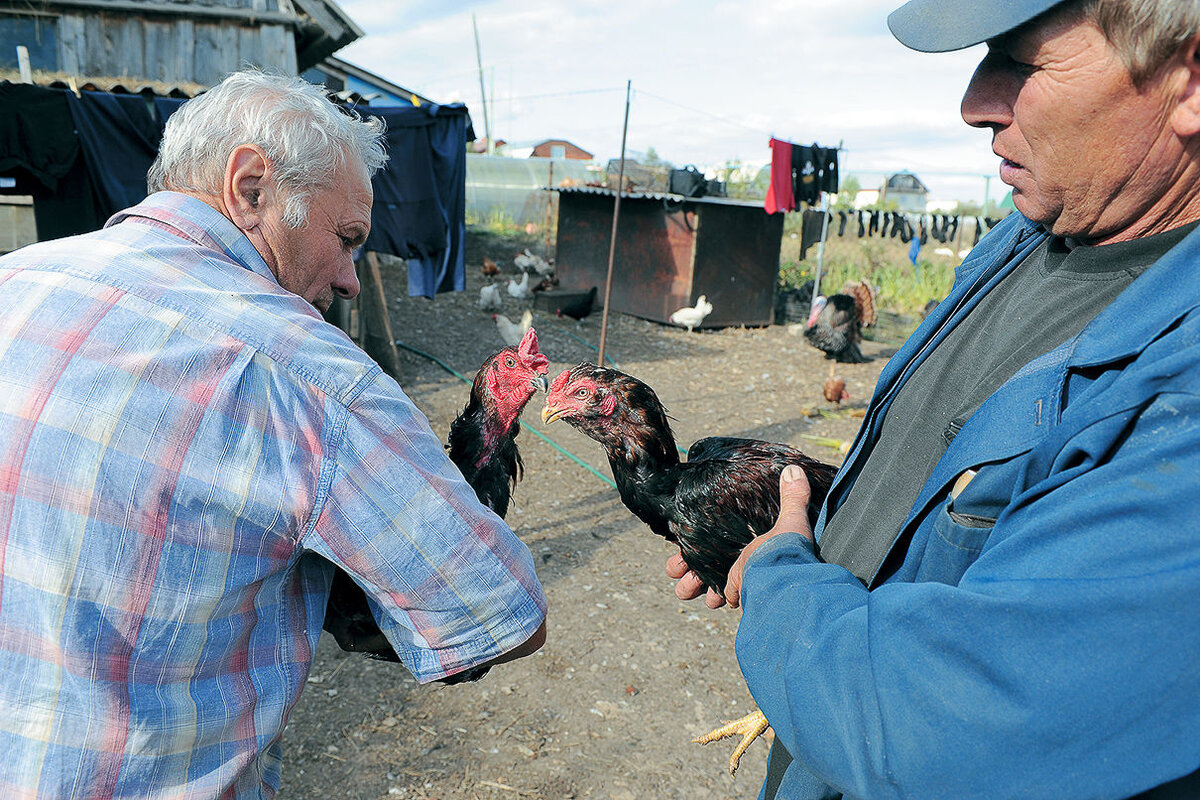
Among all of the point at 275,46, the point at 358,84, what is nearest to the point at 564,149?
the point at 358,84

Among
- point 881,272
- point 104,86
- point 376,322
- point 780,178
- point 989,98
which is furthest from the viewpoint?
point 881,272

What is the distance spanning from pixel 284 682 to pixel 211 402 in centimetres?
55

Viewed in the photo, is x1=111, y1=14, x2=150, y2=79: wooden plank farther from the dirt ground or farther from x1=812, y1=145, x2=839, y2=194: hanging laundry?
x1=812, y1=145, x2=839, y2=194: hanging laundry

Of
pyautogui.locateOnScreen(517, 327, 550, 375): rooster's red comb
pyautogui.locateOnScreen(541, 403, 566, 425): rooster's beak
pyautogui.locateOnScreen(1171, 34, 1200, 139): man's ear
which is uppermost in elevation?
pyautogui.locateOnScreen(1171, 34, 1200, 139): man's ear

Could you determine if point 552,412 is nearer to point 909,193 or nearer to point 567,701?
point 567,701

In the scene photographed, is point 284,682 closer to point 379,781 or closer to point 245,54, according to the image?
point 379,781

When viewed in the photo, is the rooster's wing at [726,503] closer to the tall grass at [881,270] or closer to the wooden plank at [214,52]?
the wooden plank at [214,52]

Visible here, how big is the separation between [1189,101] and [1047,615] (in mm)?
644

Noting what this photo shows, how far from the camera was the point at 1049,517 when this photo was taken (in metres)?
0.76

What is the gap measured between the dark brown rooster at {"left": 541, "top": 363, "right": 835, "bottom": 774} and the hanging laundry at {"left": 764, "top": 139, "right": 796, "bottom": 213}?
9374 mm

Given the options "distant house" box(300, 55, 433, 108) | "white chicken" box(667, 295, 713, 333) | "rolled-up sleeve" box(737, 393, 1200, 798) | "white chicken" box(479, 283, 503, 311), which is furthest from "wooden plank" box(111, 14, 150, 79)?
"rolled-up sleeve" box(737, 393, 1200, 798)

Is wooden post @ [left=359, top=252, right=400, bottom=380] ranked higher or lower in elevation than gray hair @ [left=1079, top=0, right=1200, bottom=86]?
lower

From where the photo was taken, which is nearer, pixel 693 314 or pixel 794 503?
pixel 794 503

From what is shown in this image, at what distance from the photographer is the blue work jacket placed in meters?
0.70
